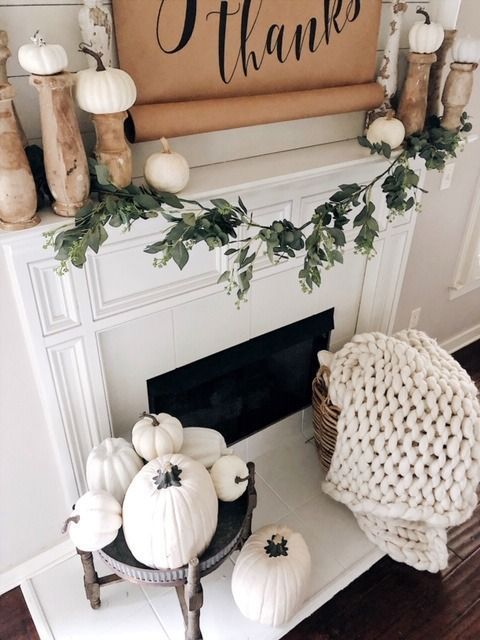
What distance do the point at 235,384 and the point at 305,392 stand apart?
1.14ft

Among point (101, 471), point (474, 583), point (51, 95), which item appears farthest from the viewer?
point (474, 583)

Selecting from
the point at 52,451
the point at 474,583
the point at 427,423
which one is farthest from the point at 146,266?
the point at 474,583

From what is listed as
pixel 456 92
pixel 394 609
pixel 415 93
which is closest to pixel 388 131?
pixel 415 93

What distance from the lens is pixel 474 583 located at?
1.57 m

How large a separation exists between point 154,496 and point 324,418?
0.72 meters

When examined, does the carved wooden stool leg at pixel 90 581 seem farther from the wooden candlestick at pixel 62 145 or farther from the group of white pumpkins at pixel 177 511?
the wooden candlestick at pixel 62 145

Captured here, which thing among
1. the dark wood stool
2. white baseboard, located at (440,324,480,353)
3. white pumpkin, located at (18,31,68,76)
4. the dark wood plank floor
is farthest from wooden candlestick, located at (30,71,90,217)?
white baseboard, located at (440,324,480,353)

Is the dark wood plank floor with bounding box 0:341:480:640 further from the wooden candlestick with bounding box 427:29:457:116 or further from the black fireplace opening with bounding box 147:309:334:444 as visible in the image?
the wooden candlestick with bounding box 427:29:457:116

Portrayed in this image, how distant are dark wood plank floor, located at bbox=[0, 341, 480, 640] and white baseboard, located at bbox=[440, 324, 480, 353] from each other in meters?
1.11

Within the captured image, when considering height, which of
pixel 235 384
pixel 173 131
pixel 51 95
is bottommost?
pixel 235 384

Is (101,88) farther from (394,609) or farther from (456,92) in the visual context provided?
(394,609)

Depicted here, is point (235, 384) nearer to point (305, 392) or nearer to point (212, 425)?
point (212, 425)

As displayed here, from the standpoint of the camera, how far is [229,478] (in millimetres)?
1298

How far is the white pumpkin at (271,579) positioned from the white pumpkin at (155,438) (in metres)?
0.36
